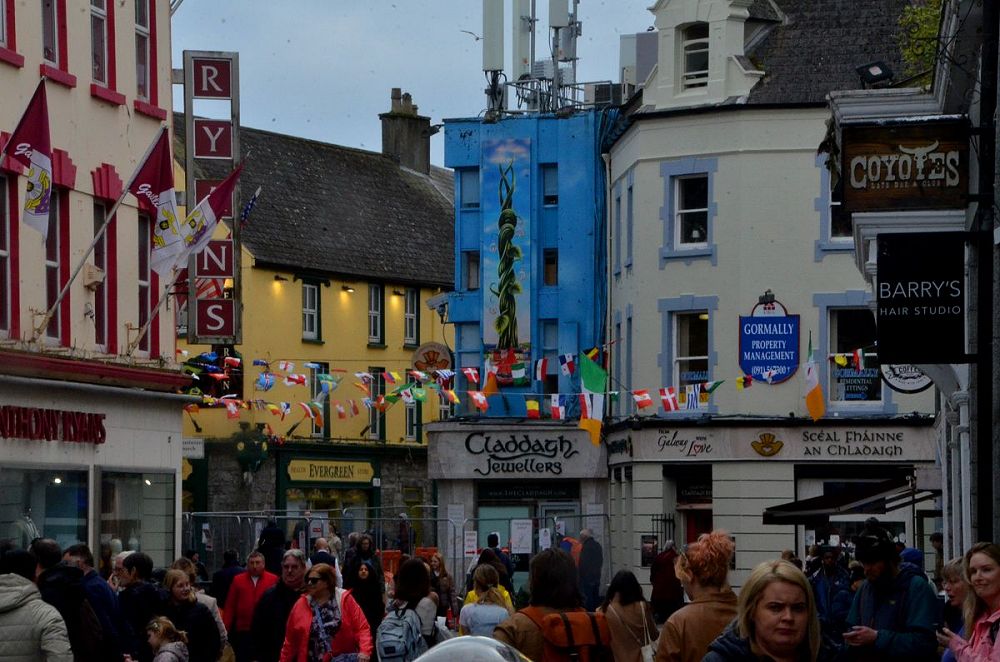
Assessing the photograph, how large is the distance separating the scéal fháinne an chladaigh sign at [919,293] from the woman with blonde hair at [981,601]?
220 inches

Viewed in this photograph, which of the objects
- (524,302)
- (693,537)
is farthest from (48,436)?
(524,302)

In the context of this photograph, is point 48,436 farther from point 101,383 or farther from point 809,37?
point 809,37

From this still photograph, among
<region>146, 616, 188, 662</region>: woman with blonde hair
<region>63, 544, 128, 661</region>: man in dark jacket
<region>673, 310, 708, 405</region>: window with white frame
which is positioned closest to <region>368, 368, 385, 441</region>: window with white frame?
<region>673, 310, 708, 405</region>: window with white frame

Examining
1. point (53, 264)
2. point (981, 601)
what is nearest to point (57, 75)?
point (53, 264)

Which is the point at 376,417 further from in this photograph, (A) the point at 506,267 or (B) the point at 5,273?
(B) the point at 5,273

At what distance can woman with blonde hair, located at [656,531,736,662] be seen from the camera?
9297 millimetres

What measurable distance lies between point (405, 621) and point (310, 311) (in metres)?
44.2

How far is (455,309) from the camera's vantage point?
158 feet

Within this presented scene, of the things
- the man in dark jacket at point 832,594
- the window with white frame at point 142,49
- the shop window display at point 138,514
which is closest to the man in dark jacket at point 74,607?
the man in dark jacket at point 832,594

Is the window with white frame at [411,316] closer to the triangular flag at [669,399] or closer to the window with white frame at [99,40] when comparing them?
the triangular flag at [669,399]

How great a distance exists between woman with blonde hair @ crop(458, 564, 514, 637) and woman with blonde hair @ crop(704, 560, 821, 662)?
760 cm

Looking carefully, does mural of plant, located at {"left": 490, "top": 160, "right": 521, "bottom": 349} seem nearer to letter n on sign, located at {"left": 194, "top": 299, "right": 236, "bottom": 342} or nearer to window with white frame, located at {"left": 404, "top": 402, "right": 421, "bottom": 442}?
window with white frame, located at {"left": 404, "top": 402, "right": 421, "bottom": 442}

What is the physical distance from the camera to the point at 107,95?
26.3m

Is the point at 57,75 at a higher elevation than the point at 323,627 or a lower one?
higher
